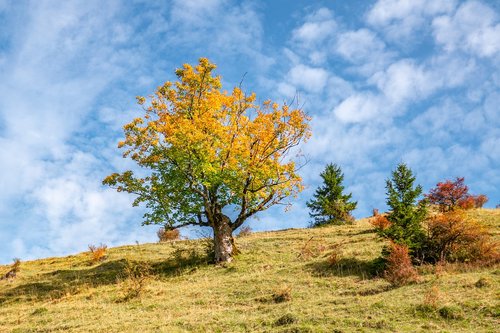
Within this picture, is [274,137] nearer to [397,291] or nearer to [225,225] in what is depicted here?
[225,225]

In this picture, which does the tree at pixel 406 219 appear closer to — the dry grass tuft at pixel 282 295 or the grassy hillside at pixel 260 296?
the grassy hillside at pixel 260 296

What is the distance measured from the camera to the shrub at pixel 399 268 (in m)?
19.7

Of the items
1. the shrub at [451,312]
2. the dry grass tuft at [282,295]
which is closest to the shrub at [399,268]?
the dry grass tuft at [282,295]

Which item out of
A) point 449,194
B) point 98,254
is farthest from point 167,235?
point 449,194

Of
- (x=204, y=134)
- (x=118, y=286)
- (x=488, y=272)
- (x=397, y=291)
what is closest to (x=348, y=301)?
(x=397, y=291)

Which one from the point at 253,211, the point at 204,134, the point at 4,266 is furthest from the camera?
the point at 4,266

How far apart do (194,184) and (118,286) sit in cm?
831

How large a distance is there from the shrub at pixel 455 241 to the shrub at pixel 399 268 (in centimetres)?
266

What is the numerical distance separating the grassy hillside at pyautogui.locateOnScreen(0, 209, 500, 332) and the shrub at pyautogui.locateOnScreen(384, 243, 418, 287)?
0.59 metres

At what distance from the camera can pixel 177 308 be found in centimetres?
1941

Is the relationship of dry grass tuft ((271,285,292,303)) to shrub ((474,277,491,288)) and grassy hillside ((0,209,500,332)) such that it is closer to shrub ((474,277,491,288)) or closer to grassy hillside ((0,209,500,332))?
grassy hillside ((0,209,500,332))

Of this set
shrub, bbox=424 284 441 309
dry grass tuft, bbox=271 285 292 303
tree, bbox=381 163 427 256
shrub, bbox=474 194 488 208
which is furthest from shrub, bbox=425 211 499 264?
shrub, bbox=474 194 488 208

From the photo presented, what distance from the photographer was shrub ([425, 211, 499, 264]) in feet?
76.8

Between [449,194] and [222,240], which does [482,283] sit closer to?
[222,240]
